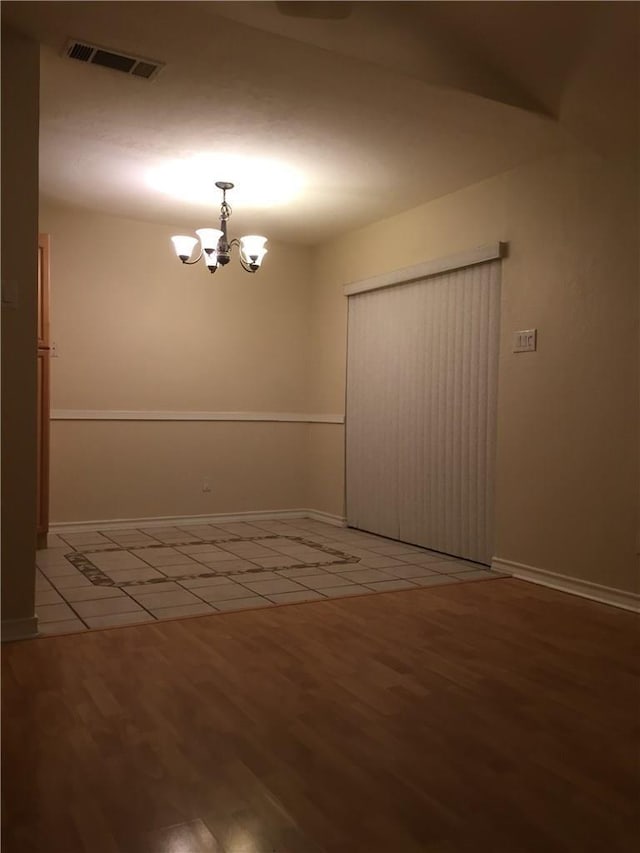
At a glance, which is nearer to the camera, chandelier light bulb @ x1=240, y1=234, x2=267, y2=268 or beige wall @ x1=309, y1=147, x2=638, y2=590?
beige wall @ x1=309, y1=147, x2=638, y2=590

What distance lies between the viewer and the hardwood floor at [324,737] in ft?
5.36

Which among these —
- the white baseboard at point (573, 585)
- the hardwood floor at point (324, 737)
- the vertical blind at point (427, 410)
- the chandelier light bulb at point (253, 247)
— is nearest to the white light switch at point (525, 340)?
the vertical blind at point (427, 410)

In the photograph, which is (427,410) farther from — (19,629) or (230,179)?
(19,629)

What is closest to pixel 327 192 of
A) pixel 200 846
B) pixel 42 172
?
pixel 42 172

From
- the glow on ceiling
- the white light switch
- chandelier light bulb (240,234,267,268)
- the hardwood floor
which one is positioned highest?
the glow on ceiling

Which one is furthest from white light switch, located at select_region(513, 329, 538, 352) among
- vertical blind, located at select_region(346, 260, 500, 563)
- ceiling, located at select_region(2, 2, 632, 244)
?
ceiling, located at select_region(2, 2, 632, 244)

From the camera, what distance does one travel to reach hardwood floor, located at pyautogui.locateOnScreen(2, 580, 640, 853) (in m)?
1.63

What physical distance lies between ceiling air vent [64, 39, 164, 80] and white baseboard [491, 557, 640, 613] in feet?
10.6

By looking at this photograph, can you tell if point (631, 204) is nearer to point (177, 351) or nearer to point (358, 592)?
point (358, 592)

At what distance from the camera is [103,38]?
293 cm

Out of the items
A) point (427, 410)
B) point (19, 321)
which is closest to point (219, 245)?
point (427, 410)

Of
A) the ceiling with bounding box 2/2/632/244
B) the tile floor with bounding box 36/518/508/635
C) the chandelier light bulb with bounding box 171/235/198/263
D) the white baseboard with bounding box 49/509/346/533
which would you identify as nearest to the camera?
the ceiling with bounding box 2/2/632/244

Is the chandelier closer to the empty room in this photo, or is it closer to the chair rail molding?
the empty room

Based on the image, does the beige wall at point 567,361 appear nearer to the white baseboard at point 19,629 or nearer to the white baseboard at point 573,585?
the white baseboard at point 573,585
